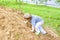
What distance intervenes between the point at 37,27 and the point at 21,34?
56 centimetres

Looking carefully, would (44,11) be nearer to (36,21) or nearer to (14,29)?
(14,29)

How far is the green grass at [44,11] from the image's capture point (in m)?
10.3

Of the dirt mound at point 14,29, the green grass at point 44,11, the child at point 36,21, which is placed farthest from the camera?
the green grass at point 44,11

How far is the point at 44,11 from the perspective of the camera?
11469mm

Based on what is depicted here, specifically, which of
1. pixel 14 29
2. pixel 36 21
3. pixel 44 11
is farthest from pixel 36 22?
pixel 44 11

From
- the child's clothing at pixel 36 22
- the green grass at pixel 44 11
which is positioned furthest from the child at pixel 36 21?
the green grass at pixel 44 11

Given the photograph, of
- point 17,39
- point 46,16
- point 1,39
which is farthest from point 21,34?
point 46,16

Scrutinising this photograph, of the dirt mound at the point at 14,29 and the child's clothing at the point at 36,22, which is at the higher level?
the child's clothing at the point at 36,22

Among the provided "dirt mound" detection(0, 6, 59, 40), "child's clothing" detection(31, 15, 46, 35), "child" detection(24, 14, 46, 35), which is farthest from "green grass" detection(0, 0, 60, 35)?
"child's clothing" detection(31, 15, 46, 35)

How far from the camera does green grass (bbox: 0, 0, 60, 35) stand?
33.8 ft

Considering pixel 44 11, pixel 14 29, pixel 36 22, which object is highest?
pixel 36 22

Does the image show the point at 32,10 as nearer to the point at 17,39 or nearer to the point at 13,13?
the point at 13,13

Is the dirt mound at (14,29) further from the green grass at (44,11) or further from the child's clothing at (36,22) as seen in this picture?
the green grass at (44,11)

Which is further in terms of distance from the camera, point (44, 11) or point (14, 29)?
point (44, 11)
